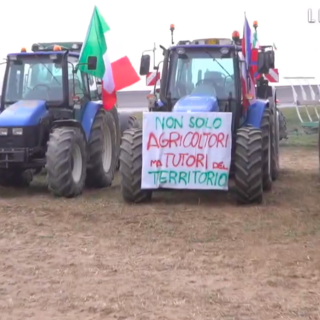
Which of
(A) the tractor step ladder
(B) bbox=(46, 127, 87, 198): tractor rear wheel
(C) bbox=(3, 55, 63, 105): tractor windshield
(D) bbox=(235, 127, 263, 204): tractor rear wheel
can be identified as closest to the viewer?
(D) bbox=(235, 127, 263, 204): tractor rear wheel

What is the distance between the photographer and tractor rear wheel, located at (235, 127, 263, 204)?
8.66 metres

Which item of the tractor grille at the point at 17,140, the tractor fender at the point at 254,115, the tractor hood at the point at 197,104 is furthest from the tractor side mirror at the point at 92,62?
the tractor fender at the point at 254,115

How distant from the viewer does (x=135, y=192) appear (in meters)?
8.90

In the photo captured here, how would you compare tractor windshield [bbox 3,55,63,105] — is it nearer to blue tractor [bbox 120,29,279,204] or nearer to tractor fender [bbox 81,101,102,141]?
tractor fender [bbox 81,101,102,141]

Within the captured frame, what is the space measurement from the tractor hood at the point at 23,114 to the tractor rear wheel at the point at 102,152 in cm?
93

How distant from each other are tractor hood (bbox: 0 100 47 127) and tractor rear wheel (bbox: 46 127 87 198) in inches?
13.4

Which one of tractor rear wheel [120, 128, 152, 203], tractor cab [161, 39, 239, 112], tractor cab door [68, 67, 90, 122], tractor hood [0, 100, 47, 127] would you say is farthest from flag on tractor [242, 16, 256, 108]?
tractor hood [0, 100, 47, 127]

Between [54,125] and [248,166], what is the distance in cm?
269

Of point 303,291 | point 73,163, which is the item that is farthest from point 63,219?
point 303,291

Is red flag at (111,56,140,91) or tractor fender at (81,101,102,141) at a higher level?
red flag at (111,56,140,91)

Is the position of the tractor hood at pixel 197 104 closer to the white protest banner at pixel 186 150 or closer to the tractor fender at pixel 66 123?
the white protest banner at pixel 186 150

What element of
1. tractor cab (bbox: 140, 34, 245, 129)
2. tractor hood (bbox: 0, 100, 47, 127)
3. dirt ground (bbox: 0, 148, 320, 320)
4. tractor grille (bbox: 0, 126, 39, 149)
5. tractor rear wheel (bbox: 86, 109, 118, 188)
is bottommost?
dirt ground (bbox: 0, 148, 320, 320)

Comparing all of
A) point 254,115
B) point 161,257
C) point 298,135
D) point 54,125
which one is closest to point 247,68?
point 254,115

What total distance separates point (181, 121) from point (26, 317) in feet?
13.9
